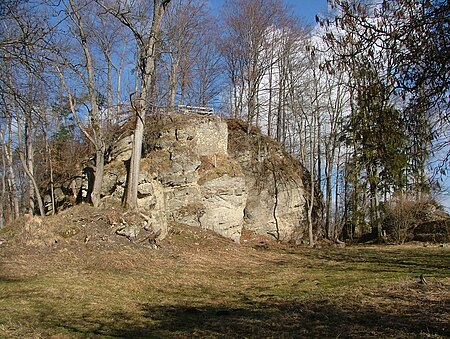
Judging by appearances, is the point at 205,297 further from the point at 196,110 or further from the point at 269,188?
the point at 269,188

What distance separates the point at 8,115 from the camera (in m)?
6.41

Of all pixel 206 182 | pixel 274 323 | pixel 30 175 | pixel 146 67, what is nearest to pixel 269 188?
pixel 206 182

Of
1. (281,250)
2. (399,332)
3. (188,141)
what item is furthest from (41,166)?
(399,332)

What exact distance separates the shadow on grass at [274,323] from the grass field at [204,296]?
0.01 metres

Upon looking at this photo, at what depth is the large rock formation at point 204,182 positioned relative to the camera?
17.8m

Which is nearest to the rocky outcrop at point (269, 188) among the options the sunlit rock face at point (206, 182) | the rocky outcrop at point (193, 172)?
the sunlit rock face at point (206, 182)

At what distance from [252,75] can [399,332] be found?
72.2 ft

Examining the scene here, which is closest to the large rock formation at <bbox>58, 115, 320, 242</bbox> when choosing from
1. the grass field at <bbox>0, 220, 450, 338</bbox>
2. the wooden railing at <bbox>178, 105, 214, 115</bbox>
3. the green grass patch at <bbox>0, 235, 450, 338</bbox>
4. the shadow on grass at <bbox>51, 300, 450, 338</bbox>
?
the wooden railing at <bbox>178, 105, 214, 115</bbox>

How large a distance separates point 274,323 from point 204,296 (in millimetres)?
2894

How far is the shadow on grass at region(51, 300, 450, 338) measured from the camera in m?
5.36

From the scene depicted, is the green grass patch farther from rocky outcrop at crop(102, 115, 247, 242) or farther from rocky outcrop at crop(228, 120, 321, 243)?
rocky outcrop at crop(228, 120, 321, 243)

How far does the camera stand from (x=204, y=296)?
8641 millimetres

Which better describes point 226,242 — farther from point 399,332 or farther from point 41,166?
point 41,166

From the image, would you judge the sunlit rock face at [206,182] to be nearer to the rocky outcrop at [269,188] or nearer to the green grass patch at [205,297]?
the rocky outcrop at [269,188]
